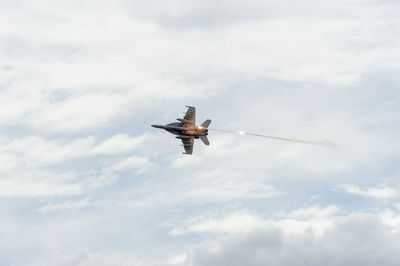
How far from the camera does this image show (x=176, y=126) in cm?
16775

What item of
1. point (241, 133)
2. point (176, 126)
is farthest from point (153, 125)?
point (241, 133)

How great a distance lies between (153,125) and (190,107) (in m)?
15.7

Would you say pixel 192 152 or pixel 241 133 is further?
pixel 192 152

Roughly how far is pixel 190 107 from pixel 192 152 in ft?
55.9

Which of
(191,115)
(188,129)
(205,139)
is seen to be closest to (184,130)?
(188,129)

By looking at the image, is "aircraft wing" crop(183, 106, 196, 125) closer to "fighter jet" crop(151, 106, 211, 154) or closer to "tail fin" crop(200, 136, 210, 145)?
"fighter jet" crop(151, 106, 211, 154)

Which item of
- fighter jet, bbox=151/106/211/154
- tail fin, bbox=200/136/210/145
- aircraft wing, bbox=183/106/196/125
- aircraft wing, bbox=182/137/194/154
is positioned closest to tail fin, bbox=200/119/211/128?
fighter jet, bbox=151/106/211/154

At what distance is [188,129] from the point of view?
543 ft

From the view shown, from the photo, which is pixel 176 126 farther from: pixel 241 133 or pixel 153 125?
pixel 241 133

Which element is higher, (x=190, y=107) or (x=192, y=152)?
(x=190, y=107)

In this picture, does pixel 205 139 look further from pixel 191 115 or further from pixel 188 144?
pixel 191 115

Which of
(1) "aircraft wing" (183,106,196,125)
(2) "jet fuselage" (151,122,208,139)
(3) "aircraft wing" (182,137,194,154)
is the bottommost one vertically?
(3) "aircraft wing" (182,137,194,154)

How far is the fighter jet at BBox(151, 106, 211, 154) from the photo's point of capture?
16400 cm

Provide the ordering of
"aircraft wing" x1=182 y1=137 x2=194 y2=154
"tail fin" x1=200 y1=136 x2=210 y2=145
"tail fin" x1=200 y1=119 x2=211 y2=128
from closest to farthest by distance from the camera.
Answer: "tail fin" x1=200 y1=136 x2=210 y2=145 → "tail fin" x1=200 y1=119 x2=211 y2=128 → "aircraft wing" x1=182 y1=137 x2=194 y2=154
